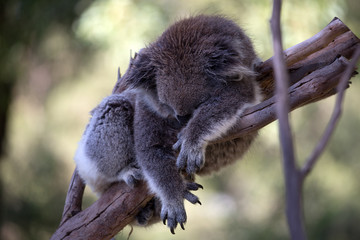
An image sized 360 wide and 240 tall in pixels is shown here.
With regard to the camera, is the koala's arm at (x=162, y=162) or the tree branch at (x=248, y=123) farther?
the koala's arm at (x=162, y=162)

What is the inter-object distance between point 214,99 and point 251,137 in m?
0.59

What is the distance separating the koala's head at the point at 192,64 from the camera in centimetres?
256

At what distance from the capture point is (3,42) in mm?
5680

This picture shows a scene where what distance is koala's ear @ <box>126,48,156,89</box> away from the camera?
2760mm

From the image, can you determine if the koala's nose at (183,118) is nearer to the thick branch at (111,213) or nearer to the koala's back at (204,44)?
the koala's back at (204,44)

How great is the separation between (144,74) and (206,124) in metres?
0.55

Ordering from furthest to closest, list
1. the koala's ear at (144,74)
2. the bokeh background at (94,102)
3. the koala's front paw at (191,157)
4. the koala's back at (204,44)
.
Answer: the bokeh background at (94,102)
the koala's ear at (144,74)
the koala's back at (204,44)
the koala's front paw at (191,157)

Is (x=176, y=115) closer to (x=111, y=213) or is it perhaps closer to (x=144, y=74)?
(x=144, y=74)

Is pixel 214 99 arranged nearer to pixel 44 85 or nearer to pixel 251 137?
pixel 251 137

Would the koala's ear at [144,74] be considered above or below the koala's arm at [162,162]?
above

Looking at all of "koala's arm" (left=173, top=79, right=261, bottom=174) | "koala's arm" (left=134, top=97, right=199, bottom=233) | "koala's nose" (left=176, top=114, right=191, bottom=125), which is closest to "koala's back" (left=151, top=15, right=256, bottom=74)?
"koala's arm" (left=173, top=79, right=261, bottom=174)

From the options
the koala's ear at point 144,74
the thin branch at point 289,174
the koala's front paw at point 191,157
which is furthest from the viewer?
the koala's ear at point 144,74

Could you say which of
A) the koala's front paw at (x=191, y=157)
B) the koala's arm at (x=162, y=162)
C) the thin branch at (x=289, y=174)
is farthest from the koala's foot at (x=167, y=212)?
the thin branch at (x=289, y=174)

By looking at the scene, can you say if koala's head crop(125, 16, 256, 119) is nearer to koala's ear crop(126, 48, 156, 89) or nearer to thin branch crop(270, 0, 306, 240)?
koala's ear crop(126, 48, 156, 89)
